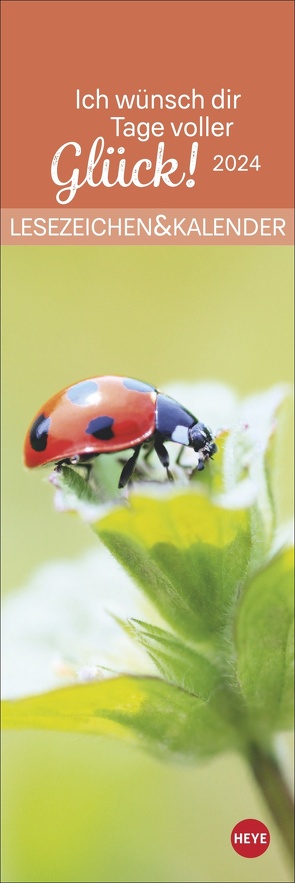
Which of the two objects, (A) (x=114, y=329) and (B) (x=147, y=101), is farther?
(A) (x=114, y=329)

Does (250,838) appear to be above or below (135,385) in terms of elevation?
below

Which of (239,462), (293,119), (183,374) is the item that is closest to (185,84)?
(293,119)

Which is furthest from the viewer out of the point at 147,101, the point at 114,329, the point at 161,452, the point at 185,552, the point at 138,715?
the point at 114,329

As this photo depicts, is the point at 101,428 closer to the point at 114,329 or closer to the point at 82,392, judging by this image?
the point at 82,392

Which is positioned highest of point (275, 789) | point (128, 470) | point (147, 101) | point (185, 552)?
point (147, 101)

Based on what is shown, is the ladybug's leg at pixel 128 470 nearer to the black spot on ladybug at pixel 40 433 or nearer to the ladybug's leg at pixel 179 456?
the ladybug's leg at pixel 179 456

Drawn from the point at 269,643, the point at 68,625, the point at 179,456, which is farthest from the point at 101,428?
the point at 269,643

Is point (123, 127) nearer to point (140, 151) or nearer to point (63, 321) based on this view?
point (140, 151)
